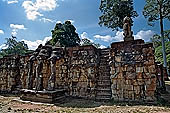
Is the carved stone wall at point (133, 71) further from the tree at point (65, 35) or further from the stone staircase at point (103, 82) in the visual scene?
the tree at point (65, 35)

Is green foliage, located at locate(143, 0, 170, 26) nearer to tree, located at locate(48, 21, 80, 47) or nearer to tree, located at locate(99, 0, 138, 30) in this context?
tree, located at locate(99, 0, 138, 30)

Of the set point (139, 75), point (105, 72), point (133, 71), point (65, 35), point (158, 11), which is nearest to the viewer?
point (139, 75)

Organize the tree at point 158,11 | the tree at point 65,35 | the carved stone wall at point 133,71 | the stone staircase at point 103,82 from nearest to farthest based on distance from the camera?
the carved stone wall at point 133,71 < the stone staircase at point 103,82 < the tree at point 158,11 < the tree at point 65,35

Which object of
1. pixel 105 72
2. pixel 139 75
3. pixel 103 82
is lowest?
pixel 103 82

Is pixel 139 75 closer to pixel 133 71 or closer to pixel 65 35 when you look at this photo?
pixel 133 71

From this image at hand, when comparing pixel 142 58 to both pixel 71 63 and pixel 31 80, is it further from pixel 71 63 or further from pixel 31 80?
pixel 31 80

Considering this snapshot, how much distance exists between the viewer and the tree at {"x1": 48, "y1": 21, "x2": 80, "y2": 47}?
69.9 feet

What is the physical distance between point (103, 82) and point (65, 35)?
55.2 ft

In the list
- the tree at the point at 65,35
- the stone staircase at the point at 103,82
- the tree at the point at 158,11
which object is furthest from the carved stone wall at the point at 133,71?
the tree at the point at 65,35

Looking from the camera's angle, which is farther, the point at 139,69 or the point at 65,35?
the point at 65,35

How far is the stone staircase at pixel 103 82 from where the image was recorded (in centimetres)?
600

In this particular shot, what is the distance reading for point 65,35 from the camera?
22062 millimetres

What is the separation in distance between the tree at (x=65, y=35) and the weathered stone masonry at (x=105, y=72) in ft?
42.8

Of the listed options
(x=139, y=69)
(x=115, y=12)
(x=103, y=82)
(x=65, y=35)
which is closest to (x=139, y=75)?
(x=139, y=69)
